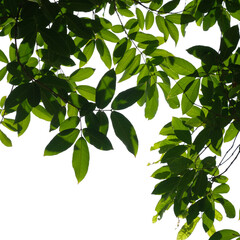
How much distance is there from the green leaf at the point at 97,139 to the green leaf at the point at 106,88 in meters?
0.10

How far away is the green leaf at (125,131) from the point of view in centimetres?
105

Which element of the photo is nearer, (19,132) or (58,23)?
(58,23)

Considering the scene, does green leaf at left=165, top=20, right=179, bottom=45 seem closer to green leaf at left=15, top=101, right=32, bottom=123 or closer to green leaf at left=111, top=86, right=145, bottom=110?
green leaf at left=111, top=86, right=145, bottom=110

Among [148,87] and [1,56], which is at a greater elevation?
[1,56]

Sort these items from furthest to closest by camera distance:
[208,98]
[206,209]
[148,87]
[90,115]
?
[148,87], [206,209], [208,98], [90,115]

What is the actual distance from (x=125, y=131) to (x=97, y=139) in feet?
0.34

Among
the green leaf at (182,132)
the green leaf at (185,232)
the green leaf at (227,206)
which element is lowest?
the green leaf at (185,232)

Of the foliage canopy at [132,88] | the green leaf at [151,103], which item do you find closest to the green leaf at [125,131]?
the foliage canopy at [132,88]

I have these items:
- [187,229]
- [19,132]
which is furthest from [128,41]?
[187,229]

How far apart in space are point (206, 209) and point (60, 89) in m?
0.85

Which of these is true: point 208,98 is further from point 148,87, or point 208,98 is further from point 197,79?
point 148,87

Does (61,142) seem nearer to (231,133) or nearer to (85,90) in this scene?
(85,90)

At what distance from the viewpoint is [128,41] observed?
156 cm

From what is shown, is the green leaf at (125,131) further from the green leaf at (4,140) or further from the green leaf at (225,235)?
the green leaf at (4,140)
